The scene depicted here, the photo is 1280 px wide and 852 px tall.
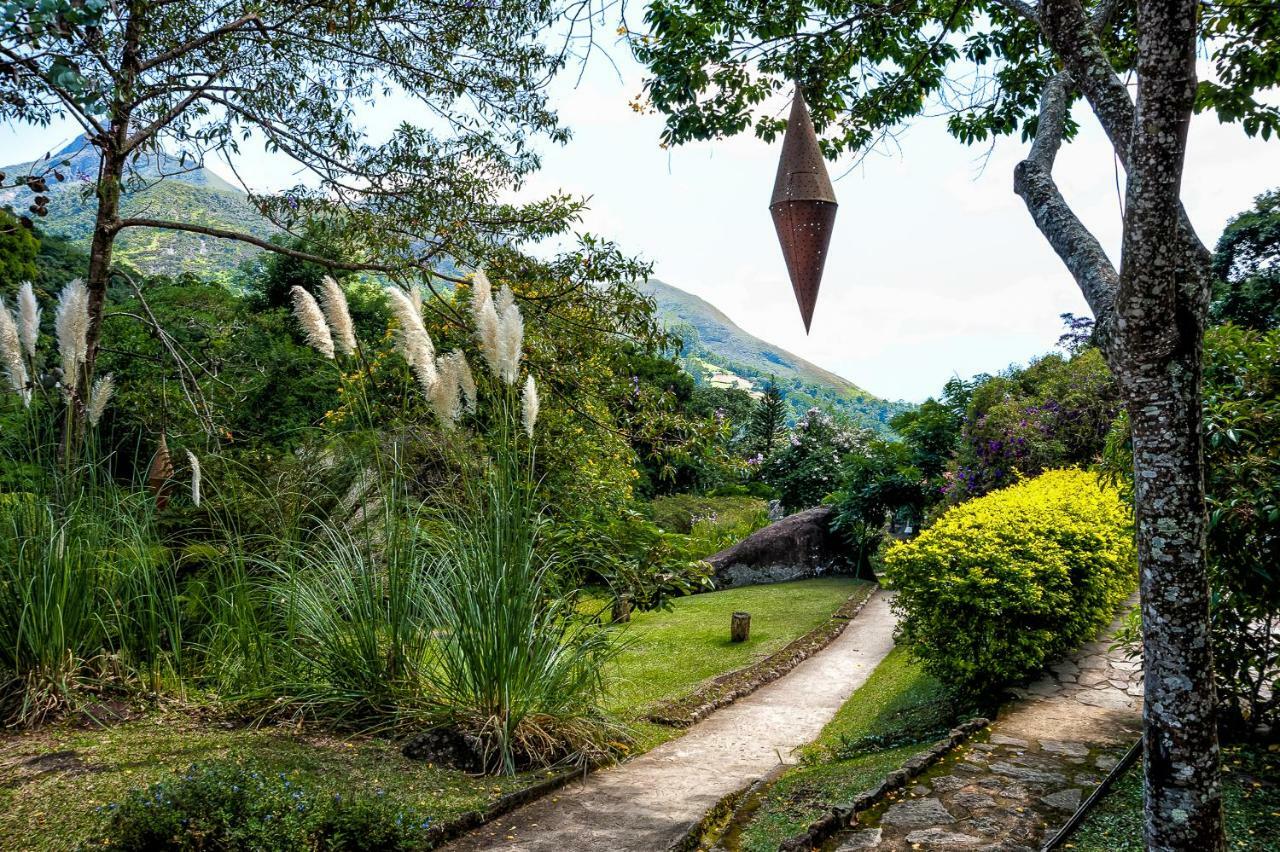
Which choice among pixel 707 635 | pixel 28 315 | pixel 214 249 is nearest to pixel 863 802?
pixel 28 315

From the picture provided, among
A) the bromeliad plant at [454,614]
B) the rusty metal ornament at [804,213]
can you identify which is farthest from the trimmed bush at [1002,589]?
the rusty metal ornament at [804,213]

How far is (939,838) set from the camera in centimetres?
347

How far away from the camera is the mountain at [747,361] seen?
370 ft

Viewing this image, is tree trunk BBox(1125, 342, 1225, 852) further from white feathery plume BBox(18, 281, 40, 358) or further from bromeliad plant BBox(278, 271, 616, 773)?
white feathery plume BBox(18, 281, 40, 358)

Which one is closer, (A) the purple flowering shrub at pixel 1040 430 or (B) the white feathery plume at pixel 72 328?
(B) the white feathery plume at pixel 72 328


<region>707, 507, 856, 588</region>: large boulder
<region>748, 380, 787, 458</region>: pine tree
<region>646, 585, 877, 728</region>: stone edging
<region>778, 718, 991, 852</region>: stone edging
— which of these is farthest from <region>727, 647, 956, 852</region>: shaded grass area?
<region>748, 380, 787, 458</region>: pine tree

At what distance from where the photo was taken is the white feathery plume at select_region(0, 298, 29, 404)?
167 inches

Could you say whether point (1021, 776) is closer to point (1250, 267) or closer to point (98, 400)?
point (98, 400)

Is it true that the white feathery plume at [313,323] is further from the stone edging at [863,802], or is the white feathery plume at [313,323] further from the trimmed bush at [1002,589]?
the trimmed bush at [1002,589]

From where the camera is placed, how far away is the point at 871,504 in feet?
45.1

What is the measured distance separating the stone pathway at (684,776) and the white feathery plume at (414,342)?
2115mm

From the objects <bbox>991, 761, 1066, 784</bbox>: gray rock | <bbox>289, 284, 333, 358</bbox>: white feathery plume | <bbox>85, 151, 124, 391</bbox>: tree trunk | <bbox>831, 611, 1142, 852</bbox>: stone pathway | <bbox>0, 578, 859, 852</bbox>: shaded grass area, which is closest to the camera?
<bbox>0, 578, 859, 852</bbox>: shaded grass area

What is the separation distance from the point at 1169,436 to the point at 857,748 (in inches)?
143

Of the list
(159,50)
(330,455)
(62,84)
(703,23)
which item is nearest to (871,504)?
(703,23)
